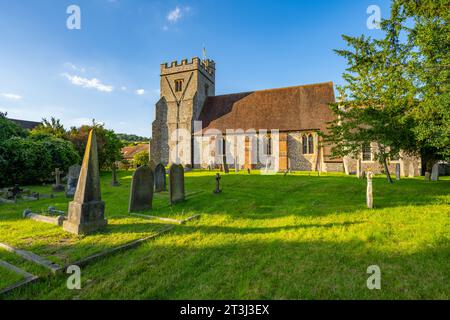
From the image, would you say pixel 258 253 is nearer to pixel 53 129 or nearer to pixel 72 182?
pixel 72 182

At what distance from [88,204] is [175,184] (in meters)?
3.08

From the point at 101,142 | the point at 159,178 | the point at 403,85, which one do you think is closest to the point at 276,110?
the point at 403,85

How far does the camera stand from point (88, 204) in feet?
15.5

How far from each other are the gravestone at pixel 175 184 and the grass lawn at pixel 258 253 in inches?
30.1

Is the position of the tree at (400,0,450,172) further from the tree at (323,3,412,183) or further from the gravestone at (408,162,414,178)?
the gravestone at (408,162,414,178)

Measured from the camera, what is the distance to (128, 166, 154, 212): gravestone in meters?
6.44

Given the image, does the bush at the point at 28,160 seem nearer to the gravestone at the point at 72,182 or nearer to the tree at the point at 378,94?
the gravestone at the point at 72,182

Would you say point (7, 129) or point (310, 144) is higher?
point (7, 129)

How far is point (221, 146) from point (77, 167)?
15.8 meters

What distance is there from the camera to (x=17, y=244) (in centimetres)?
398

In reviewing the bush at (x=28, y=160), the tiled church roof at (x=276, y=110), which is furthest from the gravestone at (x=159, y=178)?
the tiled church roof at (x=276, y=110)

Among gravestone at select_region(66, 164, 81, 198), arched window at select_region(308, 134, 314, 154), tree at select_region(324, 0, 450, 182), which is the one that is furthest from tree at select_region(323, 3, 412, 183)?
gravestone at select_region(66, 164, 81, 198)

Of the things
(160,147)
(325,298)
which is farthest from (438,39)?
(160,147)

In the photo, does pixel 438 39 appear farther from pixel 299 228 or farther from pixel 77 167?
pixel 77 167
